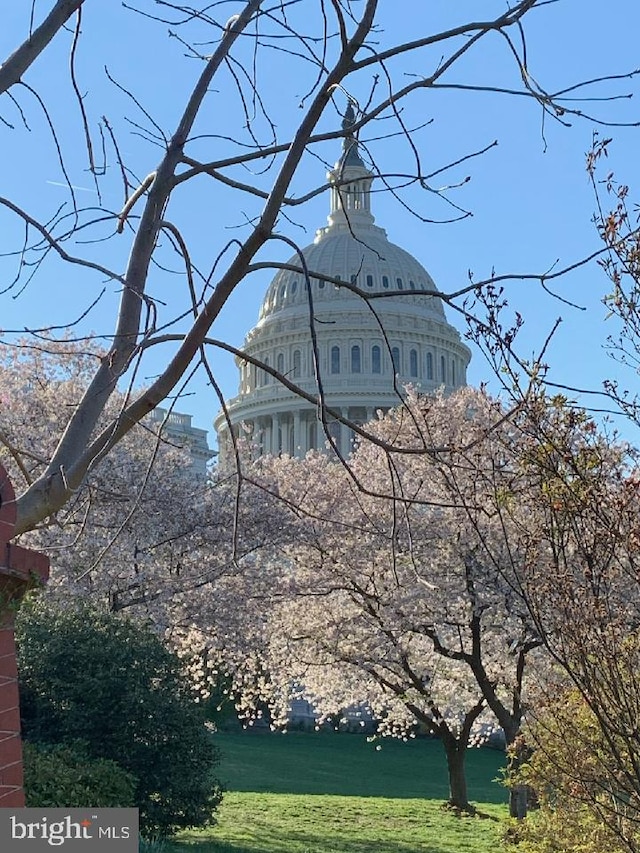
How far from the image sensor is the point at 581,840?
28.7ft

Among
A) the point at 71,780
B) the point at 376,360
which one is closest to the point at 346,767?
the point at 71,780

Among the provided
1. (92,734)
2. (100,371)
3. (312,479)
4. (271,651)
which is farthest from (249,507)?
(100,371)

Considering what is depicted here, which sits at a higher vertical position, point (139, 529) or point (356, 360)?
point (356, 360)

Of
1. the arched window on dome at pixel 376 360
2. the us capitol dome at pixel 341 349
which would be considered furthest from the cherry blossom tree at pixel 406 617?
the arched window on dome at pixel 376 360

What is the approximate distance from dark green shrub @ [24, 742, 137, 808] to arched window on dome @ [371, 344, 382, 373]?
64.7 m

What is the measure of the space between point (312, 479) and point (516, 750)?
49.8 feet

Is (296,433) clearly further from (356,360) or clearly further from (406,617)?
(406,617)

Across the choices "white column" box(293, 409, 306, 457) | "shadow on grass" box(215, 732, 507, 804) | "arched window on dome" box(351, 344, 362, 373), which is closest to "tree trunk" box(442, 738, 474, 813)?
"shadow on grass" box(215, 732, 507, 804)

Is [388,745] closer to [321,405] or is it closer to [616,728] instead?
[616,728]

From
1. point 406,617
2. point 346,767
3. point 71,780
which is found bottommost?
point 346,767

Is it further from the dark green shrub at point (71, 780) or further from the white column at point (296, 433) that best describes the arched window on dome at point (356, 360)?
the dark green shrub at point (71, 780)

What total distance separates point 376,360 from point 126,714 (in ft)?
212

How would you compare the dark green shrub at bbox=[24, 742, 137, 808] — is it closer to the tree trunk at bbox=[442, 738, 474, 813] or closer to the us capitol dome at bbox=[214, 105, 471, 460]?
the tree trunk at bbox=[442, 738, 474, 813]

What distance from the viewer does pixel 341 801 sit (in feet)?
63.2
